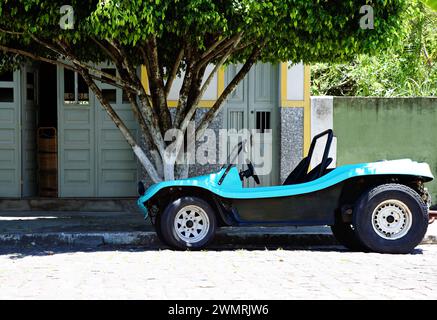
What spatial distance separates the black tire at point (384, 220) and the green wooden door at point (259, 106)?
4.89 meters

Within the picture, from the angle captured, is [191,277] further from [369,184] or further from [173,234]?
[369,184]

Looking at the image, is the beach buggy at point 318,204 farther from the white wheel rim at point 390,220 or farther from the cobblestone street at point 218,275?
the cobblestone street at point 218,275

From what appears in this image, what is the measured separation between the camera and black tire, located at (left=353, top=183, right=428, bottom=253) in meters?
9.29

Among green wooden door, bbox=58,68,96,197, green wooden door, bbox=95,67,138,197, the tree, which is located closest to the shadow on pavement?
the tree

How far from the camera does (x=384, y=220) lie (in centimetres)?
935

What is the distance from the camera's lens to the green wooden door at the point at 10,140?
13.8 meters

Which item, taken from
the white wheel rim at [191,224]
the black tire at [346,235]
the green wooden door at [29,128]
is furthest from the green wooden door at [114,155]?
the black tire at [346,235]

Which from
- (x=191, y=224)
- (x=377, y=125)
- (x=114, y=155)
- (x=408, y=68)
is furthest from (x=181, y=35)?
(x=408, y=68)

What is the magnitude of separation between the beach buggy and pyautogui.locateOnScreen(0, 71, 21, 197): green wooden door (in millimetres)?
5000

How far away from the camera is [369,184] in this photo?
31.2 ft

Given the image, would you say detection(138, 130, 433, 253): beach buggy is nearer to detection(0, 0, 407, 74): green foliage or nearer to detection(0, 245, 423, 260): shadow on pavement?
detection(0, 245, 423, 260): shadow on pavement

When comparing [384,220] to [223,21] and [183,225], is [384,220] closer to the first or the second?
[183,225]

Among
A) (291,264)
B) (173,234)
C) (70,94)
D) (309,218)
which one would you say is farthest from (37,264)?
(70,94)
